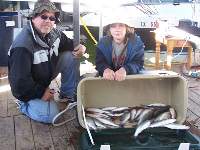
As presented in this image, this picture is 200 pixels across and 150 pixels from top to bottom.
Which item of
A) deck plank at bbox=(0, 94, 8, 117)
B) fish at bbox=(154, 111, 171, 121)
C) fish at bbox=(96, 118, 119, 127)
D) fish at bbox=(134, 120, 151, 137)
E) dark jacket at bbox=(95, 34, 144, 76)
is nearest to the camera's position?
fish at bbox=(134, 120, 151, 137)

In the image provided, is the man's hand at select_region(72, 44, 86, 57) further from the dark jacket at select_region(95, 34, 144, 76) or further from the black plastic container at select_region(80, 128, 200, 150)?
the black plastic container at select_region(80, 128, 200, 150)

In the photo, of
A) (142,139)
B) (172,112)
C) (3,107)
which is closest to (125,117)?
(142,139)

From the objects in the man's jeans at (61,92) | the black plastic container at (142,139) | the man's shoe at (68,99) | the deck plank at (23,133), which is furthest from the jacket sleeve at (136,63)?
the deck plank at (23,133)

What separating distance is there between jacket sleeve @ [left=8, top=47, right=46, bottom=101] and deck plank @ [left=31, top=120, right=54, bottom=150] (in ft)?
1.10

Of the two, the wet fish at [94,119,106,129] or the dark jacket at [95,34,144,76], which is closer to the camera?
the wet fish at [94,119,106,129]

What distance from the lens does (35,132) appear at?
348 cm

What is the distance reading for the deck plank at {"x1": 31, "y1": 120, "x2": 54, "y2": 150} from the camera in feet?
10.5

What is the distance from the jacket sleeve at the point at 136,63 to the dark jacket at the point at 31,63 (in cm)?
88

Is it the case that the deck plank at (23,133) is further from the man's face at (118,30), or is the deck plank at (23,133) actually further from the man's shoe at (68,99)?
the man's face at (118,30)

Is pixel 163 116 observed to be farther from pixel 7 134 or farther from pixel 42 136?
pixel 7 134

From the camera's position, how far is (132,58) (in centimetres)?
358

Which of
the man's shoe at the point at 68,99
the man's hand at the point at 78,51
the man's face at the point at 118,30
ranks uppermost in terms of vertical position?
the man's face at the point at 118,30

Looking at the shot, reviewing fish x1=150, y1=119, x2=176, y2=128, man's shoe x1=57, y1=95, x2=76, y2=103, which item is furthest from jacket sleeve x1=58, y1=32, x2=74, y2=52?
fish x1=150, y1=119, x2=176, y2=128

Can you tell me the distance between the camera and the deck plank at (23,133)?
3.20 meters
